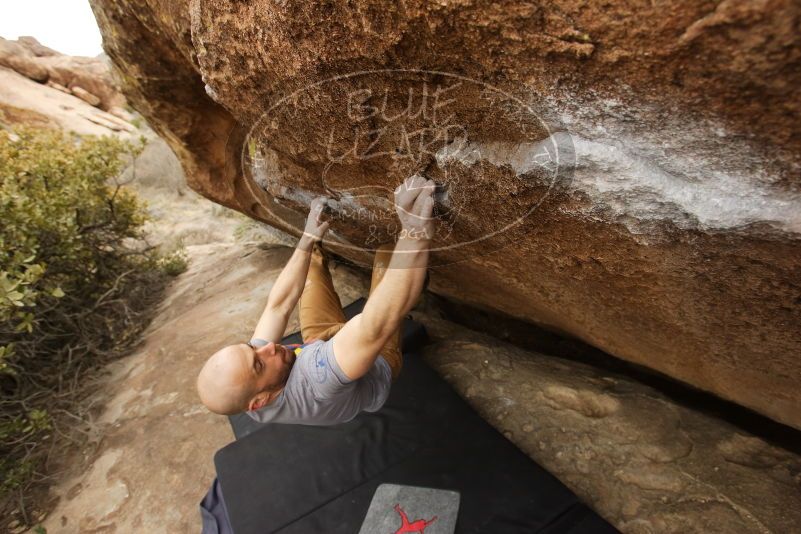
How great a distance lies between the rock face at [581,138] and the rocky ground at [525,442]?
10.5 inches

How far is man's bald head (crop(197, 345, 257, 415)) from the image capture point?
1503mm

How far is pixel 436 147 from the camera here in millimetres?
1309

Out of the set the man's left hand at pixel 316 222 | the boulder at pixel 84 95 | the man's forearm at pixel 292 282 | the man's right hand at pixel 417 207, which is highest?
the man's right hand at pixel 417 207

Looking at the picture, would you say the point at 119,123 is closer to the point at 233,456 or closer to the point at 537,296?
the point at 233,456

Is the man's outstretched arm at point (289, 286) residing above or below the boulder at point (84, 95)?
above

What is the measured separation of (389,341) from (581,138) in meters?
1.38

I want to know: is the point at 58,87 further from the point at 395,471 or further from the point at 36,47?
the point at 395,471

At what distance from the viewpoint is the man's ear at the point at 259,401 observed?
1.61 m

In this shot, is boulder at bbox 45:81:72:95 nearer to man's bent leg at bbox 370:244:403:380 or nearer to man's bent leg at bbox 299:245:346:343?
man's bent leg at bbox 299:245:346:343

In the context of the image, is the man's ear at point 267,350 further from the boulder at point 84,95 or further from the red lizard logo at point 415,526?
the boulder at point 84,95

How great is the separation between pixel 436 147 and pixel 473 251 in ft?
2.05

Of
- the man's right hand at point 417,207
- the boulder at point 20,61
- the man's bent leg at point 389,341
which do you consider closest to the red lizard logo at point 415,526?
the man's bent leg at point 389,341

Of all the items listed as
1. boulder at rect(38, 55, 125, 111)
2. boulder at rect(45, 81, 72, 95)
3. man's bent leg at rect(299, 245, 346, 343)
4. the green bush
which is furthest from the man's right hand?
boulder at rect(45, 81, 72, 95)

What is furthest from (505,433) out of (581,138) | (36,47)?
(36,47)
